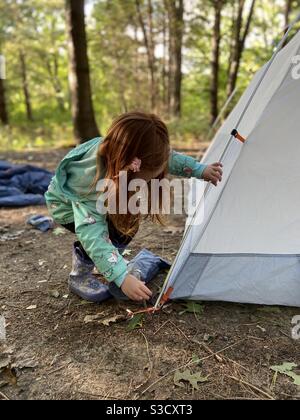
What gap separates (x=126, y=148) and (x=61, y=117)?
63.1 feet

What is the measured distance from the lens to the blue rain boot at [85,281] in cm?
201

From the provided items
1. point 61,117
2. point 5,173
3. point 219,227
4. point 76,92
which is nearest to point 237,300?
point 219,227

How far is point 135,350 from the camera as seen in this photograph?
1.66 metres

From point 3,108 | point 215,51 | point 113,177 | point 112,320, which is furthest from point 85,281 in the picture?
point 3,108

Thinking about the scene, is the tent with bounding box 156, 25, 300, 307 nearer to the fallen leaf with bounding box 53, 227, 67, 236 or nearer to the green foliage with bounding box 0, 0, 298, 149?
the fallen leaf with bounding box 53, 227, 67, 236

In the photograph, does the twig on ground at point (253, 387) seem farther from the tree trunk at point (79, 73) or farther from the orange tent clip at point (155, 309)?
the tree trunk at point (79, 73)

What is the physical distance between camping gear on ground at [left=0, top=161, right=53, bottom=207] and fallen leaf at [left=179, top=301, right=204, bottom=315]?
94.9 inches

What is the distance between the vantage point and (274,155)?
201cm

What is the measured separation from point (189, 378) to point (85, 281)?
831mm

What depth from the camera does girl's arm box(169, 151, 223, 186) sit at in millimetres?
1949

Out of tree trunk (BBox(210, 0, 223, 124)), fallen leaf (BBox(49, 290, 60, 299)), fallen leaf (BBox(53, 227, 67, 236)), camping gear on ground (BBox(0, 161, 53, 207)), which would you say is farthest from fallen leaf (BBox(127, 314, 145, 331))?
tree trunk (BBox(210, 0, 223, 124))

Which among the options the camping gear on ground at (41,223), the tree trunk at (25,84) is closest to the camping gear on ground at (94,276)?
the camping gear on ground at (41,223)
